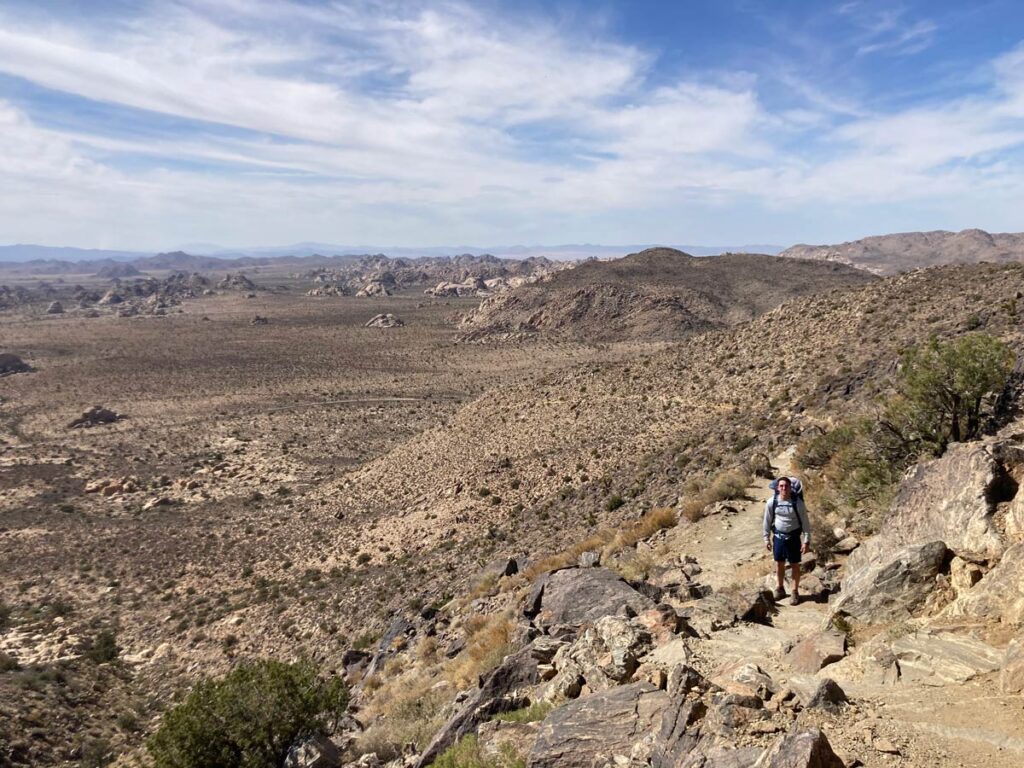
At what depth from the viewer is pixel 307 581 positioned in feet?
70.1

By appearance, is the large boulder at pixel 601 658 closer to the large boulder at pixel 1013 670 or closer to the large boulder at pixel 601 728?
the large boulder at pixel 601 728

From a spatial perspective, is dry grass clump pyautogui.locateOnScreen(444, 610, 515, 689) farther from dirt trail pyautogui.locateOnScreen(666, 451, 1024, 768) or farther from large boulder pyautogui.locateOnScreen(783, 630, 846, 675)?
large boulder pyautogui.locateOnScreen(783, 630, 846, 675)

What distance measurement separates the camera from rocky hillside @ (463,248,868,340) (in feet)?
264

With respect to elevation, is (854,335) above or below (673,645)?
above

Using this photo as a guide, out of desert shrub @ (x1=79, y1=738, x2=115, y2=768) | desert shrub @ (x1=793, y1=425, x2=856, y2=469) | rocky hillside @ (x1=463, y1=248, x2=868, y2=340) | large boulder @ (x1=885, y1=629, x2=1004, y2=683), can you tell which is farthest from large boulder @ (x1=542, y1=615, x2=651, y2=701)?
rocky hillside @ (x1=463, y1=248, x2=868, y2=340)

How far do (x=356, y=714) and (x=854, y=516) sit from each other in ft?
31.7

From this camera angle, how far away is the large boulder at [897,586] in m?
6.79

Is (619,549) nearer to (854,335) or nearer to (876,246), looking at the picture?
(854,335)

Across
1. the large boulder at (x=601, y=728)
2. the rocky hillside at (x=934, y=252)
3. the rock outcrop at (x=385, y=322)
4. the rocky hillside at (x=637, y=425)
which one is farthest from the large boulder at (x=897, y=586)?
the rocky hillside at (x=934, y=252)

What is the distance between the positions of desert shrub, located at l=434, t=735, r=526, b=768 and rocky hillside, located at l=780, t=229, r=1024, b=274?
536 feet

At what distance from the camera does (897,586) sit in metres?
6.94

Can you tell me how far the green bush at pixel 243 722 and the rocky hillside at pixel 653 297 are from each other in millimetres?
68625

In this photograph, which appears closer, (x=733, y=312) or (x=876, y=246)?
(x=733, y=312)

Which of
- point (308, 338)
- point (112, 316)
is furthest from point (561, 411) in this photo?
point (112, 316)
